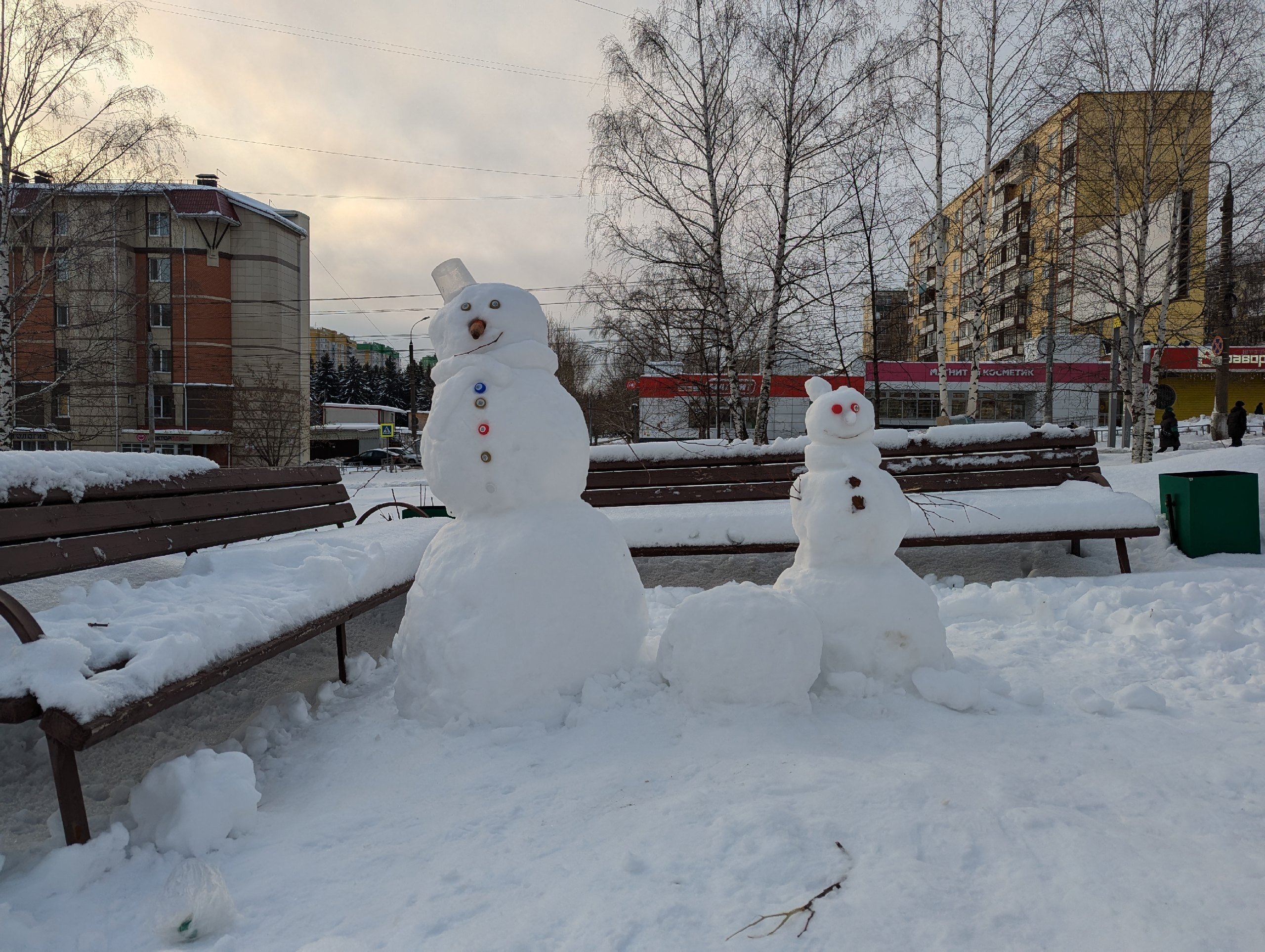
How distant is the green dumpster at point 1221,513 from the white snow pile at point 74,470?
6.84m

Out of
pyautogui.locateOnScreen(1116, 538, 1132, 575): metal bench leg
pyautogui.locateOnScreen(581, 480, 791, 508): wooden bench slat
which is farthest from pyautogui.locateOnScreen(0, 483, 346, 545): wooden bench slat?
pyautogui.locateOnScreen(1116, 538, 1132, 575): metal bench leg

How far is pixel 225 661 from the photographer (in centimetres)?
245

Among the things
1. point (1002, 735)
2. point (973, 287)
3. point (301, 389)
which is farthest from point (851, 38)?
point (301, 389)

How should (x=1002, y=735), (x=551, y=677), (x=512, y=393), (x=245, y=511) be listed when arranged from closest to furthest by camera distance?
1. (x=1002, y=735)
2. (x=551, y=677)
3. (x=512, y=393)
4. (x=245, y=511)

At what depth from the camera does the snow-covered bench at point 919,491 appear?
209 inches

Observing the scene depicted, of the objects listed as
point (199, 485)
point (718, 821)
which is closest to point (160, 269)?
point (199, 485)

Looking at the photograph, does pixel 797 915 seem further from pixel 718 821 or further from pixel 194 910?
pixel 194 910

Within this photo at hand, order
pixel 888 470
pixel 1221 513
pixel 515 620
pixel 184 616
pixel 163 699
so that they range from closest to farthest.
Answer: pixel 163 699 → pixel 184 616 → pixel 515 620 → pixel 1221 513 → pixel 888 470

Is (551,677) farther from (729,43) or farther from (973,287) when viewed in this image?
(973,287)

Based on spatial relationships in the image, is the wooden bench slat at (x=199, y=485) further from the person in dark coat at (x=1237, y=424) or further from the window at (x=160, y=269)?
the window at (x=160, y=269)

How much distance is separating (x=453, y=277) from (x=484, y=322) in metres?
0.40

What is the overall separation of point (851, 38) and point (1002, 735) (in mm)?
10903

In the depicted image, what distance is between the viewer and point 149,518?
3.49 metres

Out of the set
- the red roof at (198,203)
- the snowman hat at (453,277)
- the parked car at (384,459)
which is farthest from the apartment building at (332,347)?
the snowman hat at (453,277)
